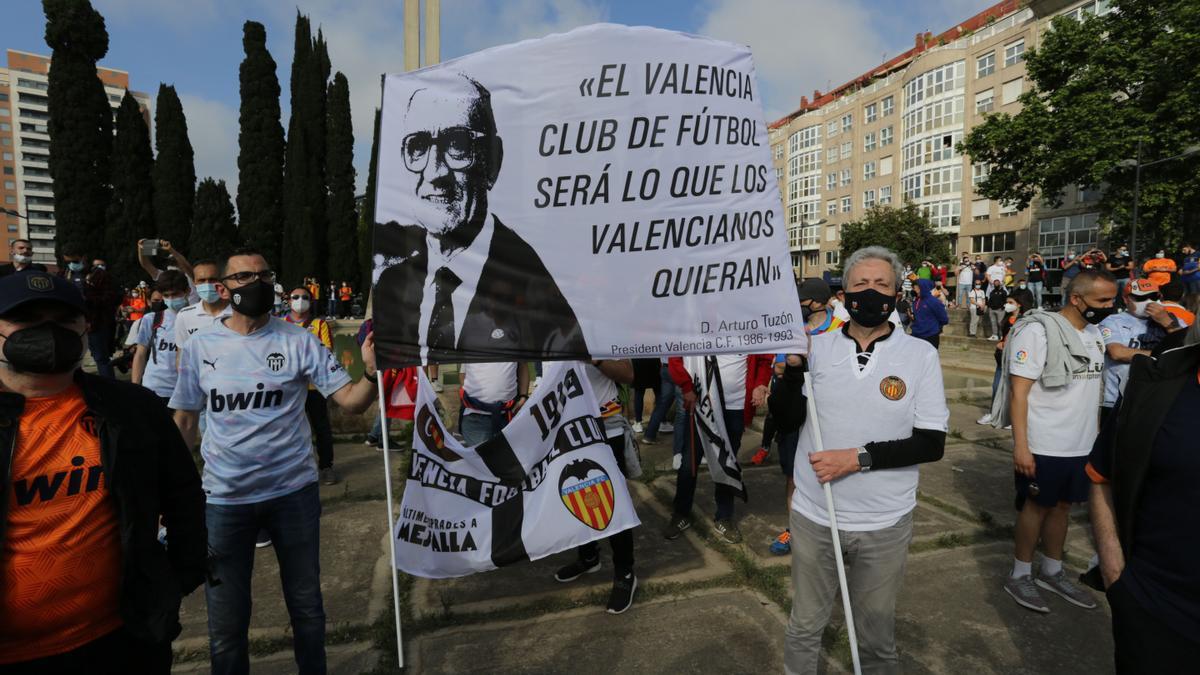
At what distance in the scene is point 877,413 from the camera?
248cm

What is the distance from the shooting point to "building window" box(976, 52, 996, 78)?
47000 mm

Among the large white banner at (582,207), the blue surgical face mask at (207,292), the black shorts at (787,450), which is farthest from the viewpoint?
the black shorts at (787,450)

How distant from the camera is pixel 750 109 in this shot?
263 cm

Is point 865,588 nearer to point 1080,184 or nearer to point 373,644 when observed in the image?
point 373,644

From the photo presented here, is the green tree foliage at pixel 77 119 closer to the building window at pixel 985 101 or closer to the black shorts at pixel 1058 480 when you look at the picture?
the black shorts at pixel 1058 480

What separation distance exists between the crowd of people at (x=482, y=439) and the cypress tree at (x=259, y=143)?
3640cm

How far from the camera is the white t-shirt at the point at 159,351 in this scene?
3.08 metres

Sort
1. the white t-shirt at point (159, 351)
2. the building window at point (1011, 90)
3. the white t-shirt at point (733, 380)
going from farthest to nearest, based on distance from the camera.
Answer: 1. the building window at point (1011, 90)
2. the white t-shirt at point (733, 380)
3. the white t-shirt at point (159, 351)

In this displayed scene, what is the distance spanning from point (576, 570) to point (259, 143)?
129 feet

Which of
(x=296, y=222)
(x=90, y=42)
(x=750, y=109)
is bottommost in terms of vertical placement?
(x=750, y=109)

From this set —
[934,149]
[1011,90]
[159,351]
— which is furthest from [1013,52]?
[159,351]

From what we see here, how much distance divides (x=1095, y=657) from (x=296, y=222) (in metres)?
39.5

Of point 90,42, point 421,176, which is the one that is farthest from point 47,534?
point 90,42

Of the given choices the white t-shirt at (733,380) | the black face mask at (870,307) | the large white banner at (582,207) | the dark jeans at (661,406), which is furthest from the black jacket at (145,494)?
the dark jeans at (661,406)
